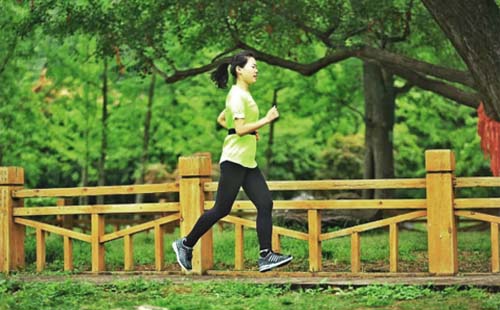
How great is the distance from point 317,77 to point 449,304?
16.0 metres

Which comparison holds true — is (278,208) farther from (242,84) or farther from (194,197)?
(242,84)

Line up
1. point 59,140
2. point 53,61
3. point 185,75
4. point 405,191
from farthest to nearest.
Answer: point 405,191 → point 59,140 → point 53,61 → point 185,75

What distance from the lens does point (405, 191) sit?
29484mm

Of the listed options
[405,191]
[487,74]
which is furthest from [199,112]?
[487,74]

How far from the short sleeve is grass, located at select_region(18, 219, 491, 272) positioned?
9.58 ft

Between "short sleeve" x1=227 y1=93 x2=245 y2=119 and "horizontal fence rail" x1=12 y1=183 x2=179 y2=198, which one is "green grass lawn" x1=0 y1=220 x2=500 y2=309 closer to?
"horizontal fence rail" x1=12 y1=183 x2=179 y2=198

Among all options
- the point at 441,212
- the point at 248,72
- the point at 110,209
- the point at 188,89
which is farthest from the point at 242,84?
the point at 188,89

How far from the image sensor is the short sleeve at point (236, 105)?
9.11m

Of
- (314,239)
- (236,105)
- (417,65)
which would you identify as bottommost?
(314,239)

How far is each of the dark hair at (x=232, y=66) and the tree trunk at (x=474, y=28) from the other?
2317mm

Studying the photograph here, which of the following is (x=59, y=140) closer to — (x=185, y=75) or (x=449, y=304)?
(x=185, y=75)

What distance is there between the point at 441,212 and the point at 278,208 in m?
1.73

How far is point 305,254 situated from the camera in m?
13.0

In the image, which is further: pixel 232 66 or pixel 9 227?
pixel 9 227
